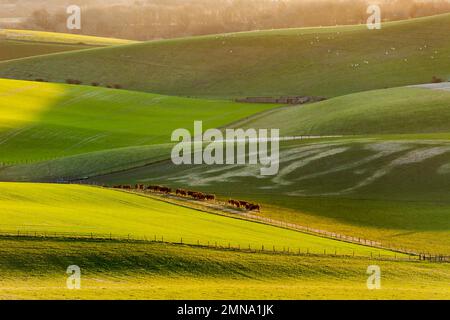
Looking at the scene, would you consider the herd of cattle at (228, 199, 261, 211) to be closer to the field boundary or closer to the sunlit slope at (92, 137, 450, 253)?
the field boundary

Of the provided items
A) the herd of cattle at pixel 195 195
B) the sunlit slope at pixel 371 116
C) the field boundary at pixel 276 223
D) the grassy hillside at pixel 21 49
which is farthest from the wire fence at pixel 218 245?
the grassy hillside at pixel 21 49

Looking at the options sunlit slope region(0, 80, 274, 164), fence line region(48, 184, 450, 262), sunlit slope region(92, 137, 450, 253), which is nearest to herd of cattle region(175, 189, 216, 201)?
fence line region(48, 184, 450, 262)

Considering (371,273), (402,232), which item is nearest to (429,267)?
(371,273)

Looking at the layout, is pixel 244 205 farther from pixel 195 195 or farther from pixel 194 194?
pixel 194 194

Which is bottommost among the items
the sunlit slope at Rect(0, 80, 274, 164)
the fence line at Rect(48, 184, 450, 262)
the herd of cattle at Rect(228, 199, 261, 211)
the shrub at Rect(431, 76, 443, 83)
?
the fence line at Rect(48, 184, 450, 262)

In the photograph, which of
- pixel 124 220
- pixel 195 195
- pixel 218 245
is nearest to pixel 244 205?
pixel 195 195

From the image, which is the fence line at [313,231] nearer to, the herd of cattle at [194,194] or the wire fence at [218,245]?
the wire fence at [218,245]
